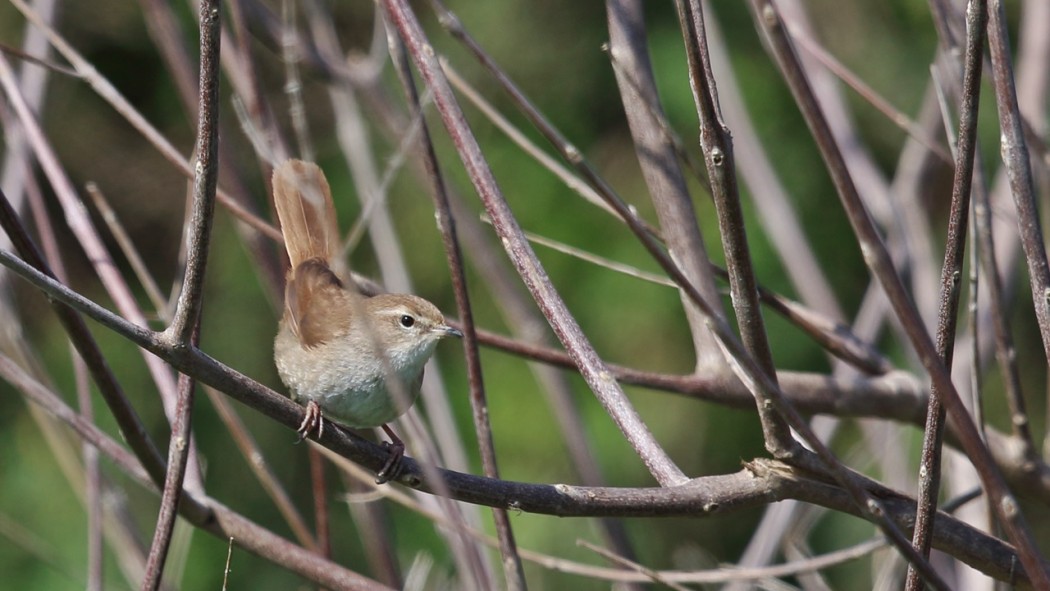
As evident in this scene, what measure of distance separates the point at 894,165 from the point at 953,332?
5.11m

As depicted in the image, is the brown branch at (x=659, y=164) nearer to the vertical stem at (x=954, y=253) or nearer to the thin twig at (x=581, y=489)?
the thin twig at (x=581, y=489)

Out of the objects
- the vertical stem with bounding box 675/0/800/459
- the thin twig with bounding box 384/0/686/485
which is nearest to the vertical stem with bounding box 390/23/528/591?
the thin twig with bounding box 384/0/686/485

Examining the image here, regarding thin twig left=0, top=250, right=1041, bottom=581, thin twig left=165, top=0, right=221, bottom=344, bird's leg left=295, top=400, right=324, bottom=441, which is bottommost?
thin twig left=0, top=250, right=1041, bottom=581

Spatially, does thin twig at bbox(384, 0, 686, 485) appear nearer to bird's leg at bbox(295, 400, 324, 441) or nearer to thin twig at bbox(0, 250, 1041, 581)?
thin twig at bbox(0, 250, 1041, 581)

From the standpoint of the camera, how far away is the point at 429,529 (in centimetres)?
547

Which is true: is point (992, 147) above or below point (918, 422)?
above

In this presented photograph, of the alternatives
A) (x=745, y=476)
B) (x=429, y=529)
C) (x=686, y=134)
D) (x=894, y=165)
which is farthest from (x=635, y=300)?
(x=745, y=476)

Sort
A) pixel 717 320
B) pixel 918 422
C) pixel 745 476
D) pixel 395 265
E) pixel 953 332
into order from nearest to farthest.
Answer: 1. pixel 717 320
2. pixel 953 332
3. pixel 745 476
4. pixel 395 265
5. pixel 918 422

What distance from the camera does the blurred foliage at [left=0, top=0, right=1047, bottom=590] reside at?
17.6ft

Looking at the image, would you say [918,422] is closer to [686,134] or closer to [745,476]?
[745,476]

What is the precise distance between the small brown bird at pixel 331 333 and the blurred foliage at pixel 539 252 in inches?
92.9

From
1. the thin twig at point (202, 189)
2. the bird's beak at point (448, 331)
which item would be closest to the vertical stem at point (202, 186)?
the thin twig at point (202, 189)

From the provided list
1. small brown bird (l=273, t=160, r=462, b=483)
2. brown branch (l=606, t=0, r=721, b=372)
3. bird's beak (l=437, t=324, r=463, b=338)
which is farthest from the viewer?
bird's beak (l=437, t=324, r=463, b=338)

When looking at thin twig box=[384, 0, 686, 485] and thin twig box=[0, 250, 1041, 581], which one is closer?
thin twig box=[0, 250, 1041, 581]
